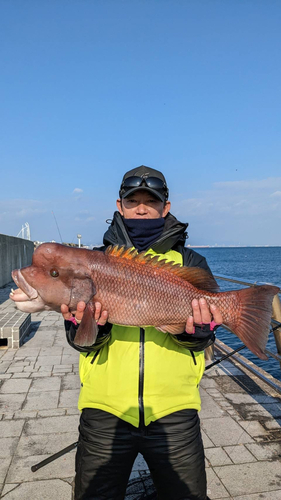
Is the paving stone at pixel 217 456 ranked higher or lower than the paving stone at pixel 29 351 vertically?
lower

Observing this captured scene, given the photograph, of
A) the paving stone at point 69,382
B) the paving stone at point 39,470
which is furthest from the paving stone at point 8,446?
the paving stone at point 69,382

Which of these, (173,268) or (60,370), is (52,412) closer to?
(60,370)

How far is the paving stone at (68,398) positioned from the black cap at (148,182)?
3.56 metres

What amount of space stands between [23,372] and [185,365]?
489cm

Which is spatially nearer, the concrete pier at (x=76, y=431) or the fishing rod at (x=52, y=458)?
the concrete pier at (x=76, y=431)

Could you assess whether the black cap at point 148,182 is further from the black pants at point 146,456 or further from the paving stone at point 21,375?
the paving stone at point 21,375

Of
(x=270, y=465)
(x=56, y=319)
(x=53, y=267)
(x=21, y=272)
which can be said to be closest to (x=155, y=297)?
(x=53, y=267)

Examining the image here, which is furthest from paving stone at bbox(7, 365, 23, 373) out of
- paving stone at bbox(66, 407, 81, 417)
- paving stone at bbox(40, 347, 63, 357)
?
paving stone at bbox(66, 407, 81, 417)

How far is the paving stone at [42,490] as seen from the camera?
3.45m

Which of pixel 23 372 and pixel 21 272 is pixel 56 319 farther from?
pixel 21 272

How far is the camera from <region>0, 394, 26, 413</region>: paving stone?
17.2 ft

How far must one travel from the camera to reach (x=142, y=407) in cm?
259

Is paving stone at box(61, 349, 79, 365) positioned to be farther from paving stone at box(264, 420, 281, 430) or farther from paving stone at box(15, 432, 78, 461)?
paving stone at box(264, 420, 281, 430)

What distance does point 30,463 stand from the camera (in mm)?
3947
